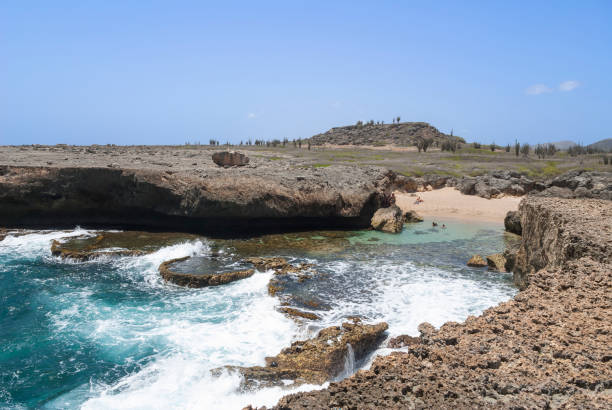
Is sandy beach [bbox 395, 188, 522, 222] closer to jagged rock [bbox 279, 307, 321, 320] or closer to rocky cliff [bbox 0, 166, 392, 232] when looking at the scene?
rocky cliff [bbox 0, 166, 392, 232]

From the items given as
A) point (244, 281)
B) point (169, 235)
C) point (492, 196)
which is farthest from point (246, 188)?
point (492, 196)

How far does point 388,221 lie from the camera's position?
1923cm

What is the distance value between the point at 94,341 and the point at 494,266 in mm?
11889

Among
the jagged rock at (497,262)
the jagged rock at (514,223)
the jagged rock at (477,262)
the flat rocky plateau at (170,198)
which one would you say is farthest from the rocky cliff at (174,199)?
the jagged rock at (514,223)

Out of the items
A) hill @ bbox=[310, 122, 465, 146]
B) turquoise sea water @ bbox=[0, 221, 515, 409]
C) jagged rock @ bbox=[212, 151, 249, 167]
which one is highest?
hill @ bbox=[310, 122, 465, 146]

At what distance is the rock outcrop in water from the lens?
362 cm

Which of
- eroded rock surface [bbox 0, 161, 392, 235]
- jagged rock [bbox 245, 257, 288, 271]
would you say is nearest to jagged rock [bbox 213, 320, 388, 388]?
jagged rock [bbox 245, 257, 288, 271]

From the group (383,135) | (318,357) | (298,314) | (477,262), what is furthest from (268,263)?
(383,135)

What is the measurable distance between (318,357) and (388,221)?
1263cm

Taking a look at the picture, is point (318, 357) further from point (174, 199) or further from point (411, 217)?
point (411, 217)

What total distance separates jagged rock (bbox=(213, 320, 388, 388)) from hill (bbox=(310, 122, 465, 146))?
6381 centimetres

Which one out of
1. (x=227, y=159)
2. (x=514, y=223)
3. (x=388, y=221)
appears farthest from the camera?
(x=227, y=159)

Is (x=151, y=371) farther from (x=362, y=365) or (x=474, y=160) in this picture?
(x=474, y=160)

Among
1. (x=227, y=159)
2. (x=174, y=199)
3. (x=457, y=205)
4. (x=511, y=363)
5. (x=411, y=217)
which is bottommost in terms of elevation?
(x=411, y=217)
